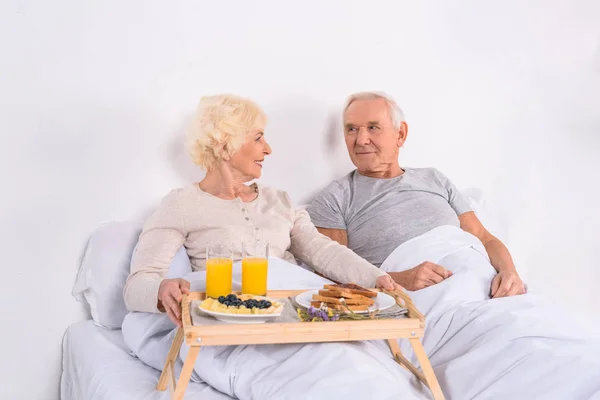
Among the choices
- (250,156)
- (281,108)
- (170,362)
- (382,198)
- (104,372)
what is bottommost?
(104,372)

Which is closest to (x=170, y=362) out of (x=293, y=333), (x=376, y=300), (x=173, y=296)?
(x=173, y=296)

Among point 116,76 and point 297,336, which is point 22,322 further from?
point 297,336

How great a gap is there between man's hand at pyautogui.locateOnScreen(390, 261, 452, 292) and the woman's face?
58cm

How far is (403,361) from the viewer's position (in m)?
1.85

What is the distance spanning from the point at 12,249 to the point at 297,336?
3.97ft

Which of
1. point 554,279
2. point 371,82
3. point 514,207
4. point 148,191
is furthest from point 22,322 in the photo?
point 554,279

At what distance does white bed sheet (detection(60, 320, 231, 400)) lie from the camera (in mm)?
1788

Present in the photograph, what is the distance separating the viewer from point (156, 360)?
196cm

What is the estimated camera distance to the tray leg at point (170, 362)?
1.79m

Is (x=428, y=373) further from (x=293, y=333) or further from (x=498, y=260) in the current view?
(x=498, y=260)

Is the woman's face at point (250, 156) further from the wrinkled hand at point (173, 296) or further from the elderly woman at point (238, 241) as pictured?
the wrinkled hand at point (173, 296)

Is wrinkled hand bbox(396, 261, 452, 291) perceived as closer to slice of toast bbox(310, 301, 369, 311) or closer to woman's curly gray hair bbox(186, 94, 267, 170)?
slice of toast bbox(310, 301, 369, 311)

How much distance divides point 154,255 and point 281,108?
2.87 feet

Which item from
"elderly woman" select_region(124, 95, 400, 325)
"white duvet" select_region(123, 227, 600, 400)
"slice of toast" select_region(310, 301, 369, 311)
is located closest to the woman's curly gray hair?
"elderly woman" select_region(124, 95, 400, 325)
